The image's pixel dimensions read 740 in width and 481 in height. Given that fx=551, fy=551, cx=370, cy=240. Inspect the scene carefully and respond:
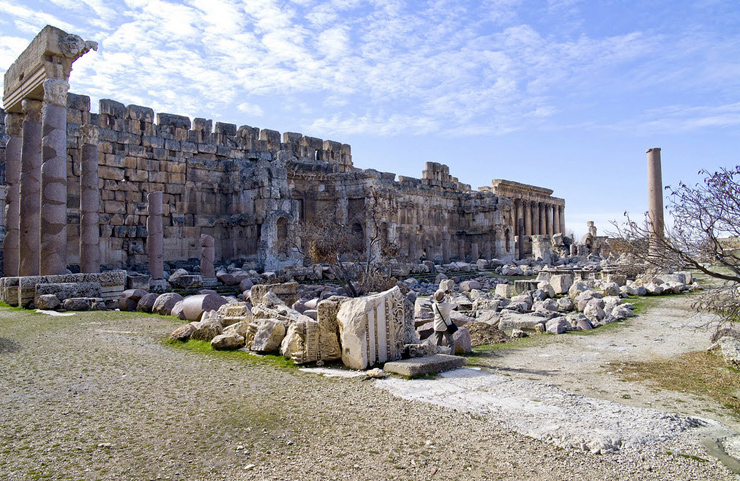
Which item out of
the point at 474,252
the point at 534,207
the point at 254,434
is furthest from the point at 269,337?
the point at 534,207

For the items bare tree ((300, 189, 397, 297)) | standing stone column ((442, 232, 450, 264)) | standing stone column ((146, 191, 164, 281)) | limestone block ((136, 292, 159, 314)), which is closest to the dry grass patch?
bare tree ((300, 189, 397, 297))

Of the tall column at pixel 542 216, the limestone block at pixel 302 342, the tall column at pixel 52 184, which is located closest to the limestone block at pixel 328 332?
the limestone block at pixel 302 342

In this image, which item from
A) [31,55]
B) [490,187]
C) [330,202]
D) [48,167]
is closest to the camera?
[48,167]

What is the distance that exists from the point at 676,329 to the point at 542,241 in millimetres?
26118

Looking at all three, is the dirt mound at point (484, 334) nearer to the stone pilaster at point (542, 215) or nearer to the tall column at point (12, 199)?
the tall column at point (12, 199)

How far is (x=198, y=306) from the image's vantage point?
11.8m

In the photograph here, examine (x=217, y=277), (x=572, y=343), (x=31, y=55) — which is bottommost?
(x=572, y=343)

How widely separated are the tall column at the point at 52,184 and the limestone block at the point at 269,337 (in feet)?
31.8

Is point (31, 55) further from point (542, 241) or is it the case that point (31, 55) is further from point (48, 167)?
point (542, 241)

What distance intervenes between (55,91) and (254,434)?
14.4 metres

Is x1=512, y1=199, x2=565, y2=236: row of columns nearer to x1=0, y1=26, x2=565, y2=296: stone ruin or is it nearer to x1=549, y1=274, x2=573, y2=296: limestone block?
x1=0, y1=26, x2=565, y2=296: stone ruin

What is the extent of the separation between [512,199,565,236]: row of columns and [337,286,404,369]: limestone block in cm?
4860

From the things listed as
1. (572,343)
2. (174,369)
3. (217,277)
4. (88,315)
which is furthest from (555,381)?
(217,277)

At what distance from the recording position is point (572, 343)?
10.5 metres
